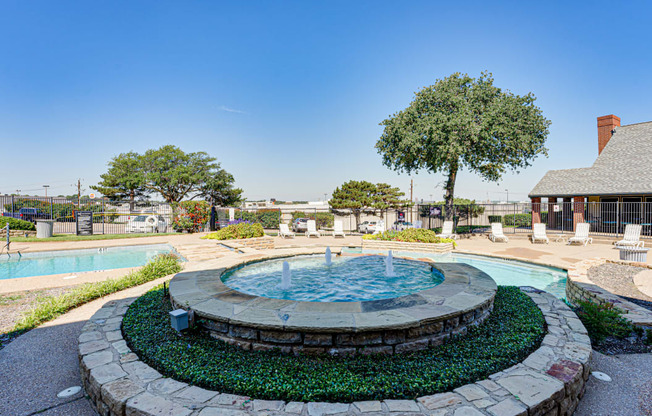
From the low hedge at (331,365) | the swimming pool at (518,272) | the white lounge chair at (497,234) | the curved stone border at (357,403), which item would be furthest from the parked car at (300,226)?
the curved stone border at (357,403)

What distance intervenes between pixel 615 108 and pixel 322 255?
23.5 meters

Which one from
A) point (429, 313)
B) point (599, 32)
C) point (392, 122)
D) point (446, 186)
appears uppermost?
point (599, 32)

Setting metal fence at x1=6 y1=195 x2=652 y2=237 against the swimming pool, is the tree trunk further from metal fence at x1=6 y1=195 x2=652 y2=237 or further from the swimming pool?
the swimming pool

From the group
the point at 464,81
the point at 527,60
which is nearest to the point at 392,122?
the point at 464,81

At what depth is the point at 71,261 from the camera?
9.67 meters

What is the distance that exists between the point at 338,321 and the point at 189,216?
1626cm

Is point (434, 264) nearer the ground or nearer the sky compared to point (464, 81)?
nearer the ground

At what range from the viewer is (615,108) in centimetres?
1920

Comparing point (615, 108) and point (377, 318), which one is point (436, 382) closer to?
point (377, 318)

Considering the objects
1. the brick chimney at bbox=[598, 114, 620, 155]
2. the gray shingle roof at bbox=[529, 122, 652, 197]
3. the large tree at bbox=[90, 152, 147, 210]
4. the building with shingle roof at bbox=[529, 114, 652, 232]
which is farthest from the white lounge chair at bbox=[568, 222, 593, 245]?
the large tree at bbox=[90, 152, 147, 210]

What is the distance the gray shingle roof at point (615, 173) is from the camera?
1539 centimetres

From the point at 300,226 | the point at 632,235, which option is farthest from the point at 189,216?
the point at 632,235

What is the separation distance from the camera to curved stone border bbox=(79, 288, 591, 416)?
1958 millimetres

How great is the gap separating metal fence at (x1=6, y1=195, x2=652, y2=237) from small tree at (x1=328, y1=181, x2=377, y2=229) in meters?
0.67
